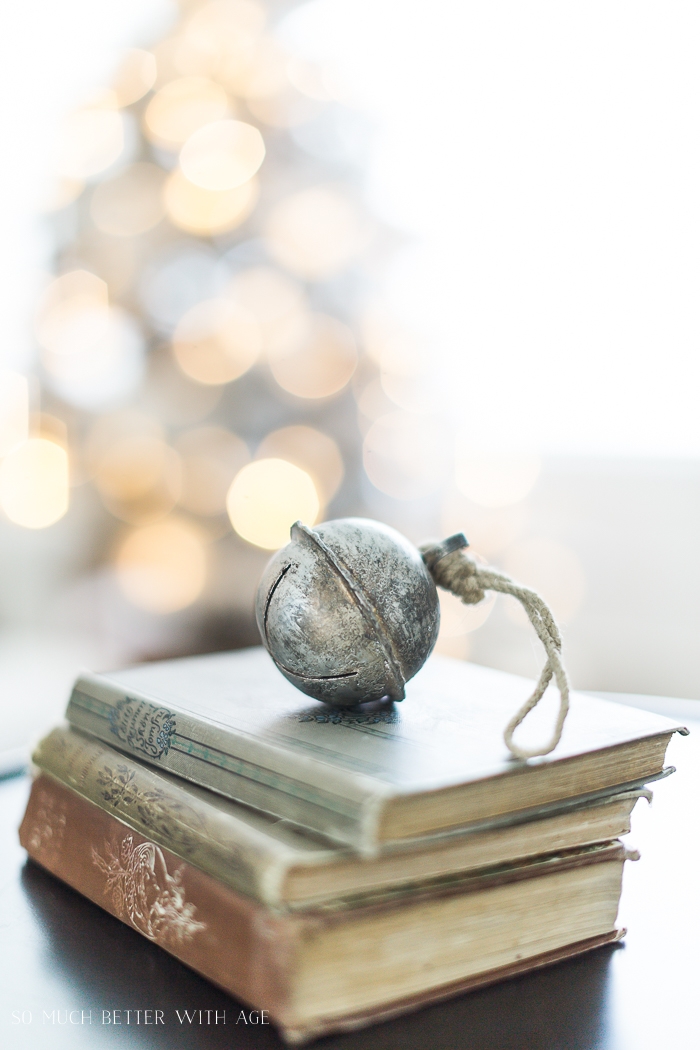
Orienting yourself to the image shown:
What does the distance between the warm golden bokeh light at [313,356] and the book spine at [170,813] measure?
969 mm

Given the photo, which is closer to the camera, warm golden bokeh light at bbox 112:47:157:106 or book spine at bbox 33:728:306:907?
book spine at bbox 33:728:306:907

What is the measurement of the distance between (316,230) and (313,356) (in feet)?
0.92

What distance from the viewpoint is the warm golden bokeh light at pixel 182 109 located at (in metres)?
1.54

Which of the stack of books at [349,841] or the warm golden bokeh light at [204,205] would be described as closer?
the stack of books at [349,841]

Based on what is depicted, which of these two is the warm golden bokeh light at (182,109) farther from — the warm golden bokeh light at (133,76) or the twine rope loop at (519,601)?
the twine rope loop at (519,601)

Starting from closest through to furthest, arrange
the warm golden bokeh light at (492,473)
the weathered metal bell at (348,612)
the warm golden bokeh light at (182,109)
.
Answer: the weathered metal bell at (348,612)
the warm golden bokeh light at (182,109)
the warm golden bokeh light at (492,473)

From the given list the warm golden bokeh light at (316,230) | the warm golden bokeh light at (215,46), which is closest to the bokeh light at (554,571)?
the warm golden bokeh light at (316,230)

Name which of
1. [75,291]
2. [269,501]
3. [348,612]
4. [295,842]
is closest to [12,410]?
[75,291]

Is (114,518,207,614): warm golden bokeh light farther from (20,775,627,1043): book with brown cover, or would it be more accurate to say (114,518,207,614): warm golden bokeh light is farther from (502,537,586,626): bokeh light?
(20,775,627,1043): book with brown cover

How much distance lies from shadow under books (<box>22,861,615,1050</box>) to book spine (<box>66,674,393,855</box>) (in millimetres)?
110

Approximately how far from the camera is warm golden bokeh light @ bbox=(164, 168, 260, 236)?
5.13ft

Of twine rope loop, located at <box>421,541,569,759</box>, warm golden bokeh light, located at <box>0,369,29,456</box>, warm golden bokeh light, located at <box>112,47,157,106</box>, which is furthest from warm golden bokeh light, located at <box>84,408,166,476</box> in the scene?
twine rope loop, located at <box>421,541,569,759</box>

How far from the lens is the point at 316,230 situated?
165cm

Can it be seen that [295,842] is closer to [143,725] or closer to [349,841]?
[349,841]
